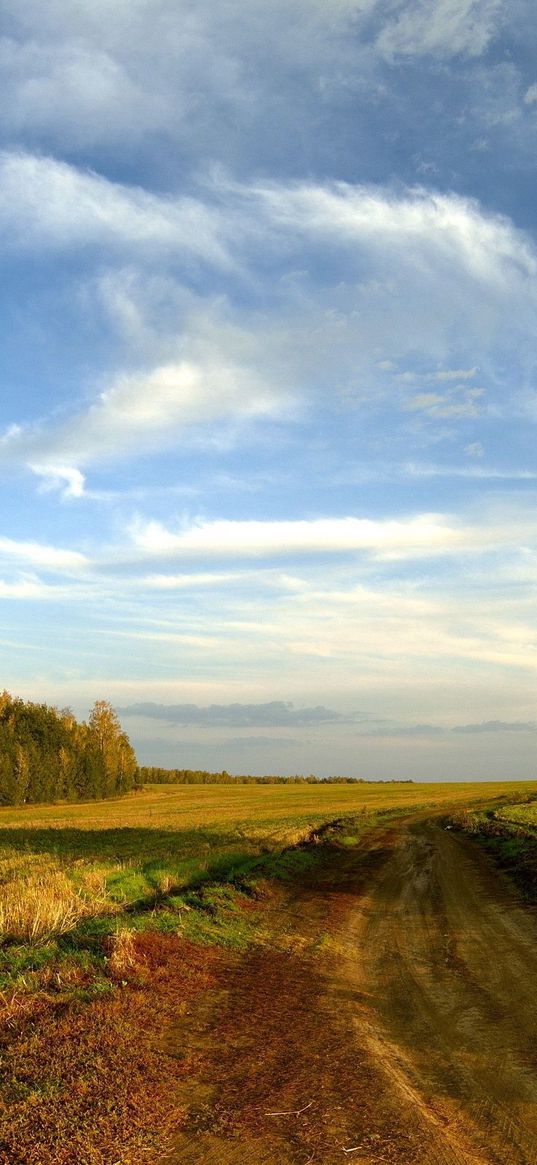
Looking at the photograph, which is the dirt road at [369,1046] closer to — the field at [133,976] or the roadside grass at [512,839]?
the field at [133,976]

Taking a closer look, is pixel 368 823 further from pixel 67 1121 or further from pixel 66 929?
pixel 67 1121

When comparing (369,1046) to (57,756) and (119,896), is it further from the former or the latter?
(57,756)

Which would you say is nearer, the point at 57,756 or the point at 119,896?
the point at 119,896

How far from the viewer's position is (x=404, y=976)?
1297 centimetres

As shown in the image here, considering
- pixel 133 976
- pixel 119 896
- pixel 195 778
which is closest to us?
pixel 133 976

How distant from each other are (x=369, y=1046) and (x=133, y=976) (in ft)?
Answer: 11.8

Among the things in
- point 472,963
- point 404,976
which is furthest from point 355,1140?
point 472,963

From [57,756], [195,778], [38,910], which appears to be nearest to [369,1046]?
[38,910]

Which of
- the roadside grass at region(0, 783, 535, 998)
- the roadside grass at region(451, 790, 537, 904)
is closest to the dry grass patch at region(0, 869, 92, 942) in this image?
the roadside grass at region(0, 783, 535, 998)

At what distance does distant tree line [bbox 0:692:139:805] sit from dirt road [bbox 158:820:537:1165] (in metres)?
84.7

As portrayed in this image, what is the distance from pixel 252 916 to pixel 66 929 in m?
5.16

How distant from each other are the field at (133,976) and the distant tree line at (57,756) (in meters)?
71.5

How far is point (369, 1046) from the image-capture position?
30.3 feet

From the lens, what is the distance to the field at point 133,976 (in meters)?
6.65
